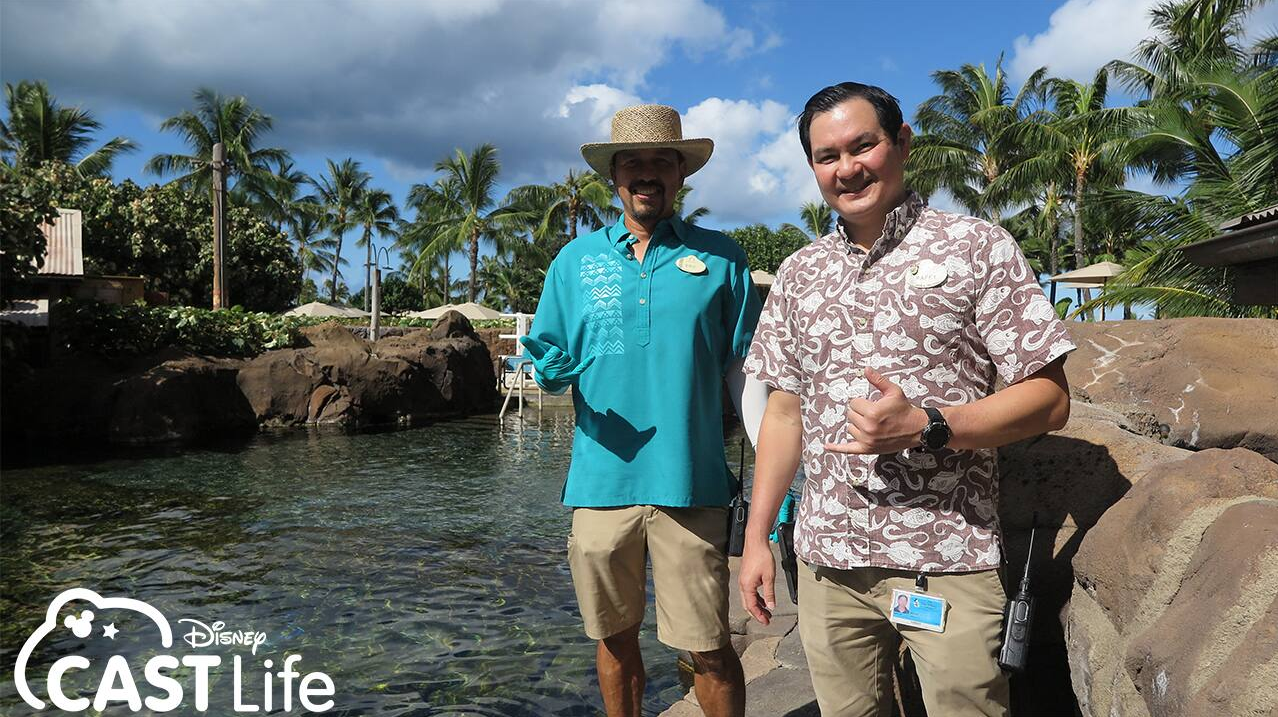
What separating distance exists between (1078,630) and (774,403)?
957 mm

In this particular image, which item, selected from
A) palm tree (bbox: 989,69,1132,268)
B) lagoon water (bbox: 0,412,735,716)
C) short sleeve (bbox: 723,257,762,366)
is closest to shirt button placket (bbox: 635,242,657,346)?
short sleeve (bbox: 723,257,762,366)

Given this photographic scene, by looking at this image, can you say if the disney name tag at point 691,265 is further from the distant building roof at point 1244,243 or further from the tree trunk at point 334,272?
the tree trunk at point 334,272

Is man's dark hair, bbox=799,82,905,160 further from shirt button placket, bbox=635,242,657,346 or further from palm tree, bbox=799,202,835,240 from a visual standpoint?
palm tree, bbox=799,202,835,240

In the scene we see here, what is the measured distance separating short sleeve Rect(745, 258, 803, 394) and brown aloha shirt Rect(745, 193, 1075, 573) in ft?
0.25

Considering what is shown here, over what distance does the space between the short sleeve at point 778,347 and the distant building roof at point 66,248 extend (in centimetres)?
2069

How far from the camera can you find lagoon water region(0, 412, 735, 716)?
4254 mm

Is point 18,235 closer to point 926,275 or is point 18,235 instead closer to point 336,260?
point 926,275

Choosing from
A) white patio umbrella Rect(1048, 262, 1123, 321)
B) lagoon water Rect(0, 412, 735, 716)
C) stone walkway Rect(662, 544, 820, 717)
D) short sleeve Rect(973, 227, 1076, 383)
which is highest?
white patio umbrella Rect(1048, 262, 1123, 321)

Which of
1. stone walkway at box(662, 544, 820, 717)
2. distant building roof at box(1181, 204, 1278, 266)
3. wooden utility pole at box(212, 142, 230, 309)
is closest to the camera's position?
stone walkway at box(662, 544, 820, 717)

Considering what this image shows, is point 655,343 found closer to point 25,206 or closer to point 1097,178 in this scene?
point 25,206

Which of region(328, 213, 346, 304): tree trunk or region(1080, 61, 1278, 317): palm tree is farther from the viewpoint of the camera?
region(328, 213, 346, 304): tree trunk

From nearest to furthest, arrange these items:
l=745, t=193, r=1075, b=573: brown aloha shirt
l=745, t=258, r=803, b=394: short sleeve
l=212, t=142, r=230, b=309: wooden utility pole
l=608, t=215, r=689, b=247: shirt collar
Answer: l=745, t=193, r=1075, b=573: brown aloha shirt, l=745, t=258, r=803, b=394: short sleeve, l=608, t=215, r=689, b=247: shirt collar, l=212, t=142, r=230, b=309: wooden utility pole

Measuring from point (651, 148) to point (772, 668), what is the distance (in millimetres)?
2352

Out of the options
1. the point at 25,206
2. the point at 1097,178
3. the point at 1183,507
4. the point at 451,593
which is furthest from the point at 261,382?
the point at 1097,178
